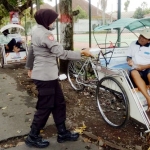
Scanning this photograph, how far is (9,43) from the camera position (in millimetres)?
8297

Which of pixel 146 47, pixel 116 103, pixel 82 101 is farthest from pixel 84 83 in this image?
pixel 146 47

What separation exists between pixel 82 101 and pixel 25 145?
1876 mm

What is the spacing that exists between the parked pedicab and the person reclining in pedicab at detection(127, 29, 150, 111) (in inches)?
4.9

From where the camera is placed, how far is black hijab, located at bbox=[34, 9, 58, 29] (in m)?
2.88

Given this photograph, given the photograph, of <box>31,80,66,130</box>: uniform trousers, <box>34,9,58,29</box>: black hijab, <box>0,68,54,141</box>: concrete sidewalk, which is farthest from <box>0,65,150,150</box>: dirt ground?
<box>34,9,58,29</box>: black hijab

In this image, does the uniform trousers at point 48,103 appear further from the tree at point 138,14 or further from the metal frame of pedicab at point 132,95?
the tree at point 138,14

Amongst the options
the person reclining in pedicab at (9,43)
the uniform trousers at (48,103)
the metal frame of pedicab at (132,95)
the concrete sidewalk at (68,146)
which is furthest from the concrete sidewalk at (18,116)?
the person reclining in pedicab at (9,43)

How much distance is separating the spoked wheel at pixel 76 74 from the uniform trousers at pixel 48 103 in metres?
2.03

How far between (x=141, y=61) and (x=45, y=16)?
1743 millimetres

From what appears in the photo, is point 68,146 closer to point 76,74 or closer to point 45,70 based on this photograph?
point 45,70

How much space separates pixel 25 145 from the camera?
3291 millimetres

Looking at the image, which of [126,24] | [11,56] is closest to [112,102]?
[126,24]

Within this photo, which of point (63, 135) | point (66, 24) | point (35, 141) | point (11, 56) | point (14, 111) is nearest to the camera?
point (35, 141)

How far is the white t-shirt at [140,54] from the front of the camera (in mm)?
3785
